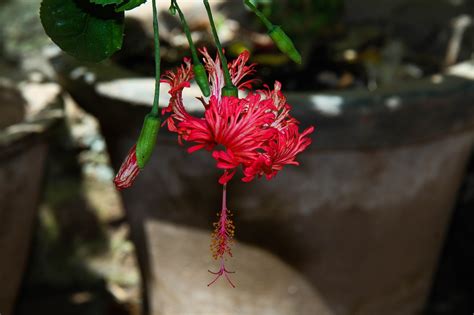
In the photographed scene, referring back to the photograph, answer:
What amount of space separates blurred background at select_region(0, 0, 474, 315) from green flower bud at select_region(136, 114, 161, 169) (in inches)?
26.5

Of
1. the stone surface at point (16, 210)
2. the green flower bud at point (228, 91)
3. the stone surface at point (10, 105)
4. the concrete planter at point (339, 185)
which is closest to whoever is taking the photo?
the green flower bud at point (228, 91)

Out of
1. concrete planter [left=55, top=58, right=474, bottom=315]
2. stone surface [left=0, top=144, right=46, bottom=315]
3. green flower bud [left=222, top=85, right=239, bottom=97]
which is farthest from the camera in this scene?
stone surface [left=0, top=144, right=46, bottom=315]

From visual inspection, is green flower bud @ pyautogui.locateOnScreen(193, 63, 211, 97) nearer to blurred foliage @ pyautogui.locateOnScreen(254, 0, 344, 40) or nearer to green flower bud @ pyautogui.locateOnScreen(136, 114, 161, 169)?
green flower bud @ pyautogui.locateOnScreen(136, 114, 161, 169)

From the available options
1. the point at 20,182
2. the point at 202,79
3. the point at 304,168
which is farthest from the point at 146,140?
the point at 20,182

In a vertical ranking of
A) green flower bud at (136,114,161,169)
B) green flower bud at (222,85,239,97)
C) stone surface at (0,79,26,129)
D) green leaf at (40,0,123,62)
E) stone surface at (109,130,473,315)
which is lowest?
green flower bud at (136,114,161,169)

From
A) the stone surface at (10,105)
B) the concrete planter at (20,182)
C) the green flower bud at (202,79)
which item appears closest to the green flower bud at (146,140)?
the green flower bud at (202,79)

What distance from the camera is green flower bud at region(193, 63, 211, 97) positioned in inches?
21.1

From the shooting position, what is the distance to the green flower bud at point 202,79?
537 mm

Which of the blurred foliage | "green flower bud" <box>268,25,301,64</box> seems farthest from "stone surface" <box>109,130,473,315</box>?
"green flower bud" <box>268,25,301,64</box>

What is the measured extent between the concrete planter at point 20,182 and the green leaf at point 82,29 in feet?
2.47

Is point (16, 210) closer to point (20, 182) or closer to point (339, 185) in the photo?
point (20, 182)

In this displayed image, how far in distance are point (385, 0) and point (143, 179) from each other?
2.85 feet

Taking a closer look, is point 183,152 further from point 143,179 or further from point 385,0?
point 385,0

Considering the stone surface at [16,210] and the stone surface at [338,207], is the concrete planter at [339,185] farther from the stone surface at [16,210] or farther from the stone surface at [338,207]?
the stone surface at [16,210]
